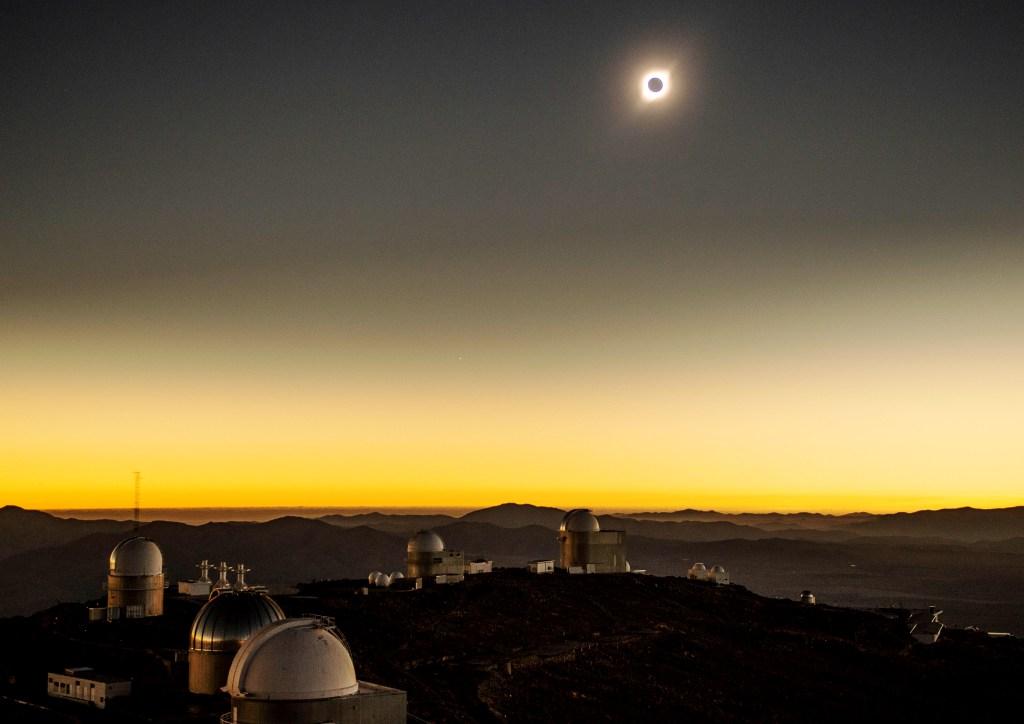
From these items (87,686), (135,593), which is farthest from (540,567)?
(87,686)

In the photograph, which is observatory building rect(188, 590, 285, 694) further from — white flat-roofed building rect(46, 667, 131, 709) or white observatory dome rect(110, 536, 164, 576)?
white observatory dome rect(110, 536, 164, 576)

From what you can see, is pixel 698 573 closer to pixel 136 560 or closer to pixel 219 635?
pixel 136 560

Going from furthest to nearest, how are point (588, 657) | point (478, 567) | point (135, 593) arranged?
point (478, 567) < point (135, 593) < point (588, 657)

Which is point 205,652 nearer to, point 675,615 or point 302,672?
point 302,672

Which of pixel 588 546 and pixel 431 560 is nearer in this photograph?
pixel 431 560

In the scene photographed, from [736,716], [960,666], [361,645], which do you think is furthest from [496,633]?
[960,666]

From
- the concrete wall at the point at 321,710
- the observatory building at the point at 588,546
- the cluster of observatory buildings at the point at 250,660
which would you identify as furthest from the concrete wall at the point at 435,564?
the concrete wall at the point at 321,710
